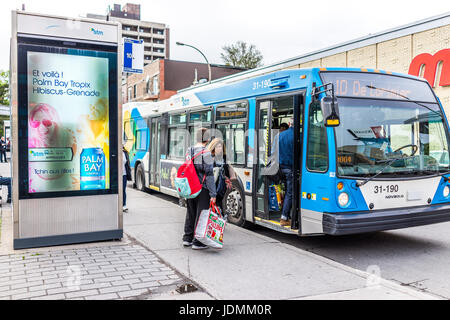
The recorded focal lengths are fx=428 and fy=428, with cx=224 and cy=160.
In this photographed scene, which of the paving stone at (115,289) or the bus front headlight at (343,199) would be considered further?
the bus front headlight at (343,199)

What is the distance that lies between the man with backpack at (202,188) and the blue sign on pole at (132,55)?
362cm

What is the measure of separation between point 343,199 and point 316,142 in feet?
2.99

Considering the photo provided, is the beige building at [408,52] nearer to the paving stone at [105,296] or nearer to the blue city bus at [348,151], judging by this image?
the blue city bus at [348,151]

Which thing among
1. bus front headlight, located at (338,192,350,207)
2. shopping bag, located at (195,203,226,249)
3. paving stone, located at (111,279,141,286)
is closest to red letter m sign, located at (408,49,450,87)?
bus front headlight, located at (338,192,350,207)

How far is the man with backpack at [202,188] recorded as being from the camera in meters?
6.30

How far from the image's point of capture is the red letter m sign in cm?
1376

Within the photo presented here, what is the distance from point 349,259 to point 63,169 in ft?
14.5

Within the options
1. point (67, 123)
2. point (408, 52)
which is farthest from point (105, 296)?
point (408, 52)

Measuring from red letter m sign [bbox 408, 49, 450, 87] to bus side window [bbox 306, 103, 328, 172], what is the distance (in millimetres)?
9576

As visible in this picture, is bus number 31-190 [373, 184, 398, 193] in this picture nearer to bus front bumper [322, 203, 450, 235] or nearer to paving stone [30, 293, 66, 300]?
bus front bumper [322, 203, 450, 235]

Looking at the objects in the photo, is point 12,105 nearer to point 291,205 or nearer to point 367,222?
point 291,205

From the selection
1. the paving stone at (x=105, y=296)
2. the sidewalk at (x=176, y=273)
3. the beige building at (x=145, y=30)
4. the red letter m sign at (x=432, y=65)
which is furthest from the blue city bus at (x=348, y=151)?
the beige building at (x=145, y=30)

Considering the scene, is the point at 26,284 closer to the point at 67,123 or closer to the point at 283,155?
the point at 67,123
